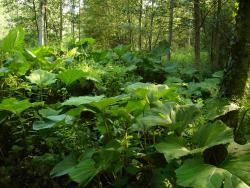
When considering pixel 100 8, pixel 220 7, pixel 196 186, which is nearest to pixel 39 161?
pixel 196 186

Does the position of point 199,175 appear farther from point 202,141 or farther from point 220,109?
point 220,109

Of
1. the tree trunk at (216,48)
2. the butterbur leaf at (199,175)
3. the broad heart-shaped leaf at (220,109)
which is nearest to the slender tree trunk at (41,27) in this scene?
the tree trunk at (216,48)

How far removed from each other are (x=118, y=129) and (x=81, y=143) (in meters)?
0.47

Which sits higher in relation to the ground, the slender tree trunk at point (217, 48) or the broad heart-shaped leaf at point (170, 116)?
the slender tree trunk at point (217, 48)

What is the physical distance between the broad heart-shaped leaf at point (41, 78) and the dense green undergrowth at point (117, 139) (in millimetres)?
12

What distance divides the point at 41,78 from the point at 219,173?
288 centimetres

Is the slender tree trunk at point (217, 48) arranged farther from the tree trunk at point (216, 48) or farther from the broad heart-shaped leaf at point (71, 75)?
the broad heart-shaped leaf at point (71, 75)

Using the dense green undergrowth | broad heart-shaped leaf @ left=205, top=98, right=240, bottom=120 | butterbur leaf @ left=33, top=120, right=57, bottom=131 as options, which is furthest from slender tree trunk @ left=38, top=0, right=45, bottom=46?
broad heart-shaped leaf @ left=205, top=98, right=240, bottom=120

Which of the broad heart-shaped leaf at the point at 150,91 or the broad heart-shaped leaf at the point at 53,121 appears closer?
the broad heart-shaped leaf at the point at 150,91

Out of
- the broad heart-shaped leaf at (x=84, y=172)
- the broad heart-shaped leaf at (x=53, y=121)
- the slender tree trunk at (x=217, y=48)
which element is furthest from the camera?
the slender tree trunk at (x=217, y=48)

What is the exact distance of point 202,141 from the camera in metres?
2.68

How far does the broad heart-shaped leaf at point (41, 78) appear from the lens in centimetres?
450

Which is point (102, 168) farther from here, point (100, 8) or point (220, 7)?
point (100, 8)

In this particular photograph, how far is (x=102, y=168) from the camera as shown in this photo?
→ 279cm
